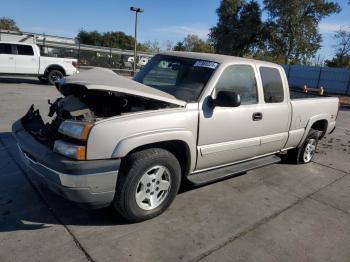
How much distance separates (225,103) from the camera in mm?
3820

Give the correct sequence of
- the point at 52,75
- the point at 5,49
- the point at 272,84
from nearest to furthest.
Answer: the point at 272,84 < the point at 5,49 < the point at 52,75

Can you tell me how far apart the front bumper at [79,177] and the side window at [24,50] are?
1374 centimetres

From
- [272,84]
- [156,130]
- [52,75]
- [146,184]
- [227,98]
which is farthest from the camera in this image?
[52,75]

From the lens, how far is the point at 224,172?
4.36 metres

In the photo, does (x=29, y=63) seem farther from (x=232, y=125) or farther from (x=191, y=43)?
(x=191, y=43)

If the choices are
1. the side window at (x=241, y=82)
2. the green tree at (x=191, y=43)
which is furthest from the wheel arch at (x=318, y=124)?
the green tree at (x=191, y=43)

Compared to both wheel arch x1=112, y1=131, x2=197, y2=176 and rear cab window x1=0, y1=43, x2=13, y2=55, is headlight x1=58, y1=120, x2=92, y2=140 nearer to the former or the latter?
wheel arch x1=112, y1=131, x2=197, y2=176

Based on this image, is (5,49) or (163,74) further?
(5,49)

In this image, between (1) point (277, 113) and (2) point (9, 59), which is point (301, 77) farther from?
(1) point (277, 113)

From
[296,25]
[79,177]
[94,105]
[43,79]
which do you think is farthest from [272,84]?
[296,25]

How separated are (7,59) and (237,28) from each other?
32.6m

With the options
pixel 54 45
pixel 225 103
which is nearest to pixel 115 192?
pixel 225 103

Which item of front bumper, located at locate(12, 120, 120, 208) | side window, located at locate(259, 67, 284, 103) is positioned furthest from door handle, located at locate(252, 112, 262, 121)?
front bumper, located at locate(12, 120, 120, 208)

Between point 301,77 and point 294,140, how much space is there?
29111 mm
